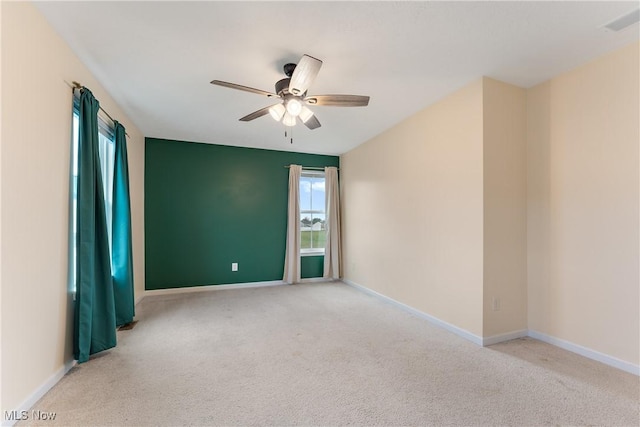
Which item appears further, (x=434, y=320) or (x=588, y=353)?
(x=434, y=320)

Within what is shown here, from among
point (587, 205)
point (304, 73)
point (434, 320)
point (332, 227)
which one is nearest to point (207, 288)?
point (332, 227)

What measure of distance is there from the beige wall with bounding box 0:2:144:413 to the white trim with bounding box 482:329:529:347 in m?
3.34

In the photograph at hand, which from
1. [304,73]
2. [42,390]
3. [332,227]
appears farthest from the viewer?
[332,227]

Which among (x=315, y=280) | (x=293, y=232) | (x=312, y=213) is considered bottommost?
(x=315, y=280)

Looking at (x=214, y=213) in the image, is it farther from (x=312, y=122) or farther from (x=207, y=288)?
(x=312, y=122)

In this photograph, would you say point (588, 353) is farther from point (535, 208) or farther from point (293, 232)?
point (293, 232)

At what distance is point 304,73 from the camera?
1980mm

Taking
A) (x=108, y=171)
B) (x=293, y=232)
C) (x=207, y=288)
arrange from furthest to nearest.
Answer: (x=293, y=232) < (x=207, y=288) < (x=108, y=171)

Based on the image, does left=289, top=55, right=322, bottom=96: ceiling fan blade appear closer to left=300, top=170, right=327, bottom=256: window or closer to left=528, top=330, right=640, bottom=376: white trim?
left=528, top=330, right=640, bottom=376: white trim

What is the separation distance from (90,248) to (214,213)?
8.81 feet

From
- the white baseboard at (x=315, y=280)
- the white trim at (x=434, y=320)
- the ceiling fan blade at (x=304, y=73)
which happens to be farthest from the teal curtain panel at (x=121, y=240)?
the white trim at (x=434, y=320)

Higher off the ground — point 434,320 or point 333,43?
point 333,43

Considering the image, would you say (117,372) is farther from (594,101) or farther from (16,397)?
(594,101)
